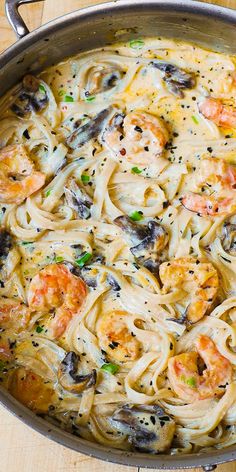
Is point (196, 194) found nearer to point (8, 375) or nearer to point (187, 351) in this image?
point (187, 351)

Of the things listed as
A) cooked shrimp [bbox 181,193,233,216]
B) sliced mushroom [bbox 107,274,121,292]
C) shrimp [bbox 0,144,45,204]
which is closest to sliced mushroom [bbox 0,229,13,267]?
shrimp [bbox 0,144,45,204]

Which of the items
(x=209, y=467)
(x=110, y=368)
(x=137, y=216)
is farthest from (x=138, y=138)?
(x=209, y=467)

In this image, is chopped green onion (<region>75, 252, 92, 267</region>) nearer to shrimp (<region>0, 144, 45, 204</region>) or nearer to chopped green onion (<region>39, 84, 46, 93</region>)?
shrimp (<region>0, 144, 45, 204</region>)

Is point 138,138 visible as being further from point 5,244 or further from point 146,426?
point 146,426

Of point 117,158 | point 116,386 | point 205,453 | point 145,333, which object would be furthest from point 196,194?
point 205,453

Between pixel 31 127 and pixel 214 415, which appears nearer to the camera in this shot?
pixel 214 415
